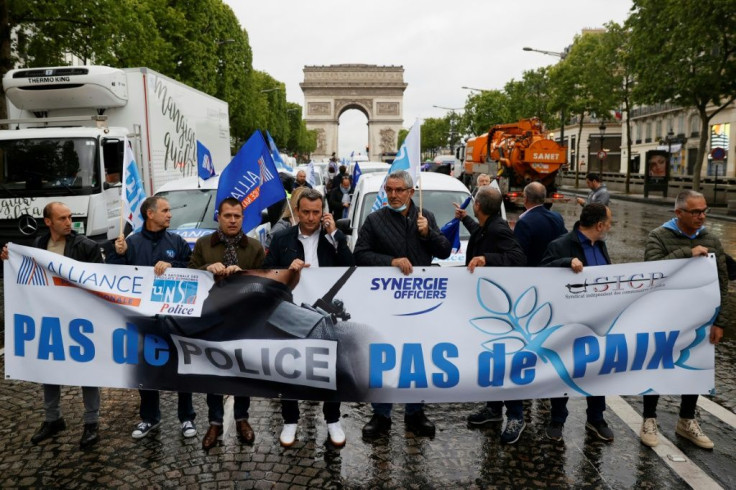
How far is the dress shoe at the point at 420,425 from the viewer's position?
16.6 feet

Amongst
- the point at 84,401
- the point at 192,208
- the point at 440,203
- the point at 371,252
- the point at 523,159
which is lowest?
the point at 84,401

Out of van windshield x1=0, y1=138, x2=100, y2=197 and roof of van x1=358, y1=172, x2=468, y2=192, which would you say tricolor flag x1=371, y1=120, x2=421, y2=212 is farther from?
van windshield x1=0, y1=138, x2=100, y2=197

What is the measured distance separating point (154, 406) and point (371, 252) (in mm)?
1945

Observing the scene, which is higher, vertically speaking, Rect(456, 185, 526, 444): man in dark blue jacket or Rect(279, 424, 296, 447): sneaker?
Rect(456, 185, 526, 444): man in dark blue jacket

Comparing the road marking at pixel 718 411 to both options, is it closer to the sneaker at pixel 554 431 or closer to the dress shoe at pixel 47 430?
the sneaker at pixel 554 431

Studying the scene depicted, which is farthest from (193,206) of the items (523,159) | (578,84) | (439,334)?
(578,84)

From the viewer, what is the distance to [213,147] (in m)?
18.2

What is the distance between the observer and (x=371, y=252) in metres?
5.11

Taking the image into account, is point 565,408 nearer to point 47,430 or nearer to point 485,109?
point 47,430

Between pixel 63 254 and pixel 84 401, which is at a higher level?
pixel 63 254

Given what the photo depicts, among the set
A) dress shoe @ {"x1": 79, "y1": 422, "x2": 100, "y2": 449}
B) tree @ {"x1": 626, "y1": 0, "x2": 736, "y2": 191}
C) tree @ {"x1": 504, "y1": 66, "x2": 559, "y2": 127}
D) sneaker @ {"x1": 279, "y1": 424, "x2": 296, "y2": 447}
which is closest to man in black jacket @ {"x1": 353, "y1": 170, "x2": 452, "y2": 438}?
sneaker @ {"x1": 279, "y1": 424, "x2": 296, "y2": 447}

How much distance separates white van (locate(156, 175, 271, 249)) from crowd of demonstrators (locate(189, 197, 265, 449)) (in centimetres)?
449

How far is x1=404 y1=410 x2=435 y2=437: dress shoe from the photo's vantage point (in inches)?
200

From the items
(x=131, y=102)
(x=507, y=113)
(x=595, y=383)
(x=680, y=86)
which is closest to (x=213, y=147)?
(x=131, y=102)
